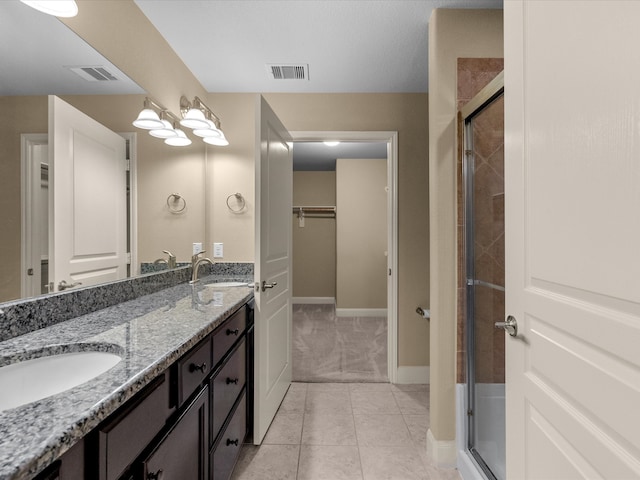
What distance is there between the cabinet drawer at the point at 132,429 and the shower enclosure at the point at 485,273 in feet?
4.56

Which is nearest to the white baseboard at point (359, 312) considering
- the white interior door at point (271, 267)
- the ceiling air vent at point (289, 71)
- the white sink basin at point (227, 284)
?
the white interior door at point (271, 267)

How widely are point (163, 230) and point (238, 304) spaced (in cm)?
94

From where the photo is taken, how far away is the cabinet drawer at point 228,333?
1365 millimetres

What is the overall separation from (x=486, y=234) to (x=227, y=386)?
4.71ft

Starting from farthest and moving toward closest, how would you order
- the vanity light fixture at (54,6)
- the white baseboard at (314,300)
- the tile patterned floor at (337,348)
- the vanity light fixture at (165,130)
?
1. the white baseboard at (314,300)
2. the tile patterned floor at (337,348)
3. the vanity light fixture at (165,130)
4. the vanity light fixture at (54,6)

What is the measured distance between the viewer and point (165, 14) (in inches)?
75.2

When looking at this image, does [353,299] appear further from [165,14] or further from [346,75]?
[165,14]

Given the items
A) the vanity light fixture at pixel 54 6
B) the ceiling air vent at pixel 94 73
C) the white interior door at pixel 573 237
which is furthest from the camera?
the ceiling air vent at pixel 94 73

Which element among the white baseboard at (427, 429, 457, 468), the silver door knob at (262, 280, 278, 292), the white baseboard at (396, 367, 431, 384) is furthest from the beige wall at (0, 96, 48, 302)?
the white baseboard at (396, 367, 431, 384)

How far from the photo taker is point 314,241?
19.0ft

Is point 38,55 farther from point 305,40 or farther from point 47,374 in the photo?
point 305,40

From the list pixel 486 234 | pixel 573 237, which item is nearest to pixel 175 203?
pixel 486 234

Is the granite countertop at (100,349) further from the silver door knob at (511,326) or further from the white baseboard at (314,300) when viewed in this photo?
the white baseboard at (314,300)

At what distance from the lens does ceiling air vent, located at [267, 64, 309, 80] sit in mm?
2433
